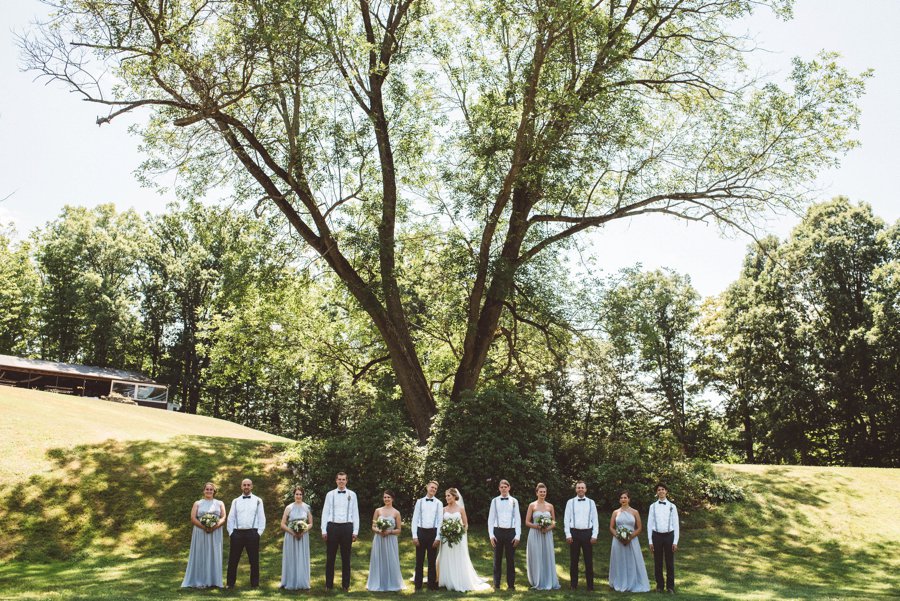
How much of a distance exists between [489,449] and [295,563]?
5.98 m

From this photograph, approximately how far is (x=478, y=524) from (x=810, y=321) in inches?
1120

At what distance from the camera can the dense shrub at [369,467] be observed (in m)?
15.8

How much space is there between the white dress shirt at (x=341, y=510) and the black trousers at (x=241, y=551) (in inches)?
47.4

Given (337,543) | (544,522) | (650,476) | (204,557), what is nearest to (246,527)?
(204,557)

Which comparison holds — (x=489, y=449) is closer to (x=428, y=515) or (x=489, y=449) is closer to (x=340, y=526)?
(x=428, y=515)

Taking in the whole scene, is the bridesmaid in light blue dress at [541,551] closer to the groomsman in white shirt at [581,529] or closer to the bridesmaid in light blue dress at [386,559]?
the groomsman in white shirt at [581,529]

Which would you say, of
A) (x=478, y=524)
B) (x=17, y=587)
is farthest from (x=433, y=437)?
(x=17, y=587)

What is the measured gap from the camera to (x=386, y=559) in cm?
1103

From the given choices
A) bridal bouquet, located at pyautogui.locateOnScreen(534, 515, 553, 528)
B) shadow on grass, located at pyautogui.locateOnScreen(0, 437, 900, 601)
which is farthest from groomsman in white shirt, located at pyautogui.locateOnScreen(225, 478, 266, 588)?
bridal bouquet, located at pyautogui.locateOnScreen(534, 515, 553, 528)

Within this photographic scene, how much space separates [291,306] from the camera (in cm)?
2288

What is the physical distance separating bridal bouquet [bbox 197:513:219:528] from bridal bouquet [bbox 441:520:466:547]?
12.5 feet

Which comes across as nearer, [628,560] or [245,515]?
[245,515]

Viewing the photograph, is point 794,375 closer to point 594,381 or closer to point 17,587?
point 594,381

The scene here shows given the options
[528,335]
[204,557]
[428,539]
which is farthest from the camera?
[528,335]
